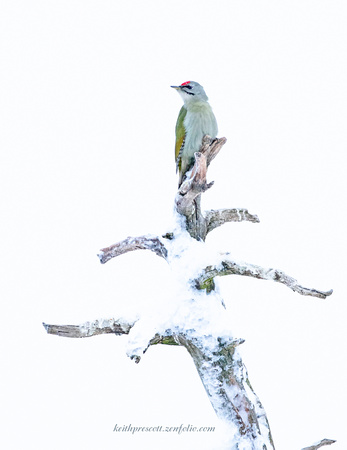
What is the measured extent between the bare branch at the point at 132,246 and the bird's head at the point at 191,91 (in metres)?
1.67

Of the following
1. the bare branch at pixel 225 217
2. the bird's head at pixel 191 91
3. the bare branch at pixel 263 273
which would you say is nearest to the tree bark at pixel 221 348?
the bare branch at pixel 263 273

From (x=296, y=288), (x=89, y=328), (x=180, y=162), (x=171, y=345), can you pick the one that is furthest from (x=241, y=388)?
(x=180, y=162)

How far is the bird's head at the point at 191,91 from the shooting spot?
5.11 meters

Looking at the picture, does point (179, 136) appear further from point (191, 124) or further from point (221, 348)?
point (221, 348)

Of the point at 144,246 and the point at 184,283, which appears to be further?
the point at 144,246

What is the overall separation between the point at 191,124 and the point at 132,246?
4.71 ft

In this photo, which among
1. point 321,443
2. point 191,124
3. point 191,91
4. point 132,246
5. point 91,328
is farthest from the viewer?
point 191,91

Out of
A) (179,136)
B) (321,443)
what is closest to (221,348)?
(321,443)

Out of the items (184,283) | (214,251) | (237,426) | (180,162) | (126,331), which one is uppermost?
(180,162)

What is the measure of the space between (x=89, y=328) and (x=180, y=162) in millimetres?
2012

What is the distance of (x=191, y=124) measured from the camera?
496 cm

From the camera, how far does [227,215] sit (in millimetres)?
4633

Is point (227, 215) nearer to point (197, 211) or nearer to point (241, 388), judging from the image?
point (197, 211)

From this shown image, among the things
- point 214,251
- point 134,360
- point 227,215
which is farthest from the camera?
point 227,215
